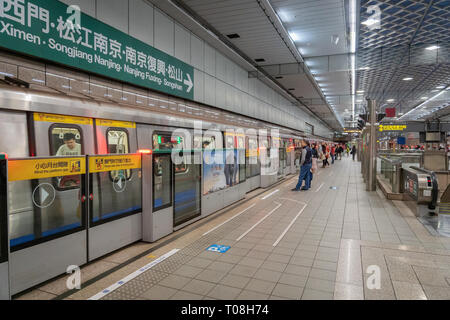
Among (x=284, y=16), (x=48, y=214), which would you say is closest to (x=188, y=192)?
(x=48, y=214)

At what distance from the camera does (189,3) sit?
25.2 feet

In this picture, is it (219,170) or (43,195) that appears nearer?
(43,195)

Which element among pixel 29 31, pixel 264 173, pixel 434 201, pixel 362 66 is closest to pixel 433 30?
pixel 362 66

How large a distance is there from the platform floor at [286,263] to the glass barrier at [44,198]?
26.0 inches

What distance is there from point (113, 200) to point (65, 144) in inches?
44.2

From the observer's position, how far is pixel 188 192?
629 cm

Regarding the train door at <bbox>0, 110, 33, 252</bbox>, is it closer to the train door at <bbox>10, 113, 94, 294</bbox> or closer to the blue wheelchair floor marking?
the train door at <bbox>10, 113, 94, 294</bbox>

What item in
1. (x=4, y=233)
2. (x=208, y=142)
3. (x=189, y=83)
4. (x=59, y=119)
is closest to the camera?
(x=4, y=233)

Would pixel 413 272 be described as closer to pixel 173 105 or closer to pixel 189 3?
pixel 173 105

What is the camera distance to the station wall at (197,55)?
6.33 m

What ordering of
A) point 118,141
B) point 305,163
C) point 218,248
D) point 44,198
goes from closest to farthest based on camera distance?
1. point 44,198
2. point 218,248
3. point 118,141
4. point 305,163

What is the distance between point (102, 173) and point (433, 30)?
10.9m

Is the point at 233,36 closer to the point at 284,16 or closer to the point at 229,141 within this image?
A: the point at 284,16

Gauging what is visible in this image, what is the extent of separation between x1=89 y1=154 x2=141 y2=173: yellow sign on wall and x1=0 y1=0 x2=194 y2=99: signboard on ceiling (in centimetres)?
204
